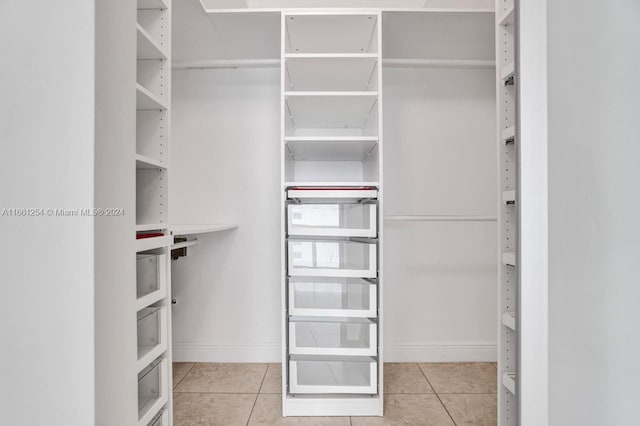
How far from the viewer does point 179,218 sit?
7.19 ft

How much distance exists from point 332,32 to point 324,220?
84cm

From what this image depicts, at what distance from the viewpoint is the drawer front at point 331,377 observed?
162 cm

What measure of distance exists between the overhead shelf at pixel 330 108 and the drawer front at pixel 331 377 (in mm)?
1182

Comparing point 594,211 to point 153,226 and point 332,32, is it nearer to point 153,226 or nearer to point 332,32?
point 153,226

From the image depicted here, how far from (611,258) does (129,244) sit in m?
0.54

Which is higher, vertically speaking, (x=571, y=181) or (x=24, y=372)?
(x=571, y=181)

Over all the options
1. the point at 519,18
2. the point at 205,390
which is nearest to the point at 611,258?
the point at 519,18

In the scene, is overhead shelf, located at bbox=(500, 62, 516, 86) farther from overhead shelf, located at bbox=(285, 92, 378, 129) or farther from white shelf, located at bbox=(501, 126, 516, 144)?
overhead shelf, located at bbox=(285, 92, 378, 129)

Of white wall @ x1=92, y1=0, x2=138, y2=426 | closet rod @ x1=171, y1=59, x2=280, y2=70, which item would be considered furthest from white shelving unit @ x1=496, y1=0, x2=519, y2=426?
closet rod @ x1=171, y1=59, x2=280, y2=70

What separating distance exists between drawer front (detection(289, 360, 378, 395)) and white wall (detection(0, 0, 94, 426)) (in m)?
1.38

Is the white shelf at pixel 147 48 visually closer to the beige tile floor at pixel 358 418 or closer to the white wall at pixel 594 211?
the white wall at pixel 594 211

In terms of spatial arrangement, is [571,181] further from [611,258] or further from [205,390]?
[205,390]

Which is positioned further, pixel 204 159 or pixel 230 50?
pixel 204 159

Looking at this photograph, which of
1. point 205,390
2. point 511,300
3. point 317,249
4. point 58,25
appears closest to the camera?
point 58,25
